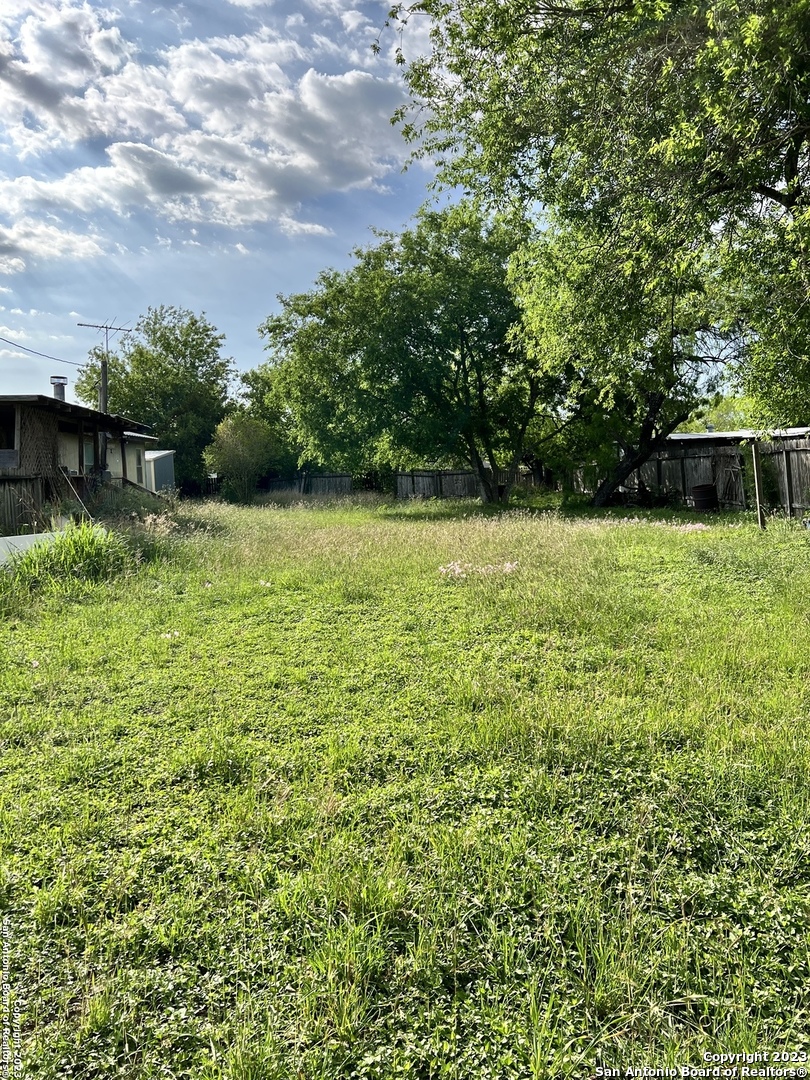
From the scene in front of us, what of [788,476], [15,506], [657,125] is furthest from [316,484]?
[657,125]

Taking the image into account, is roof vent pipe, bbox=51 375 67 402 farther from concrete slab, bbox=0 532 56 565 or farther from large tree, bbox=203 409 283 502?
concrete slab, bbox=0 532 56 565

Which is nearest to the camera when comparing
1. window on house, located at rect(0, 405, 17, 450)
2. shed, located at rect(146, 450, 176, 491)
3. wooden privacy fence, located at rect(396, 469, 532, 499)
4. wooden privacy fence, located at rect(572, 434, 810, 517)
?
wooden privacy fence, located at rect(572, 434, 810, 517)

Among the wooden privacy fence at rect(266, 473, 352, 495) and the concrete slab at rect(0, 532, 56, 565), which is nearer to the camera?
the concrete slab at rect(0, 532, 56, 565)

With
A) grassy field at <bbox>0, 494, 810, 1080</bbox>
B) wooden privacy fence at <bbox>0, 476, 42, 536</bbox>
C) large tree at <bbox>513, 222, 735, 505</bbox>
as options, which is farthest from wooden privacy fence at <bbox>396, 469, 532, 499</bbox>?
grassy field at <bbox>0, 494, 810, 1080</bbox>

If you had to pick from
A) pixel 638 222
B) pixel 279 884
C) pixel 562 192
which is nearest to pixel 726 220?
pixel 638 222

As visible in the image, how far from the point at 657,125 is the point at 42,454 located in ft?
46.7

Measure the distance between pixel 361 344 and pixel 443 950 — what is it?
19461 mm

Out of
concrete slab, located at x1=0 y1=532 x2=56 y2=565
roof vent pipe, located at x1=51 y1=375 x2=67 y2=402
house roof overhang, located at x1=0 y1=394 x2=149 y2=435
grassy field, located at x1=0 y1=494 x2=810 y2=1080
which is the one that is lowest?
grassy field, located at x1=0 y1=494 x2=810 y2=1080

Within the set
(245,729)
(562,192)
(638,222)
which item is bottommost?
(245,729)

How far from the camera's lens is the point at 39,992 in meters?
1.68

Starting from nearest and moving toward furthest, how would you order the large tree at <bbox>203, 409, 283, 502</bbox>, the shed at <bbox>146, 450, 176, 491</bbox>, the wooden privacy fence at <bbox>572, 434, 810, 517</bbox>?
the wooden privacy fence at <bbox>572, 434, 810, 517</bbox>, the shed at <bbox>146, 450, 176, 491</bbox>, the large tree at <bbox>203, 409, 283, 502</bbox>

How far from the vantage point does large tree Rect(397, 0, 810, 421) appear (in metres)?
5.22

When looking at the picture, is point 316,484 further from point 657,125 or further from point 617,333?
point 657,125

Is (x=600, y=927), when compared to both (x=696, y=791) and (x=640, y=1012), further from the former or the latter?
(x=696, y=791)
